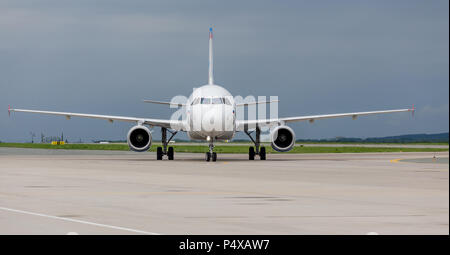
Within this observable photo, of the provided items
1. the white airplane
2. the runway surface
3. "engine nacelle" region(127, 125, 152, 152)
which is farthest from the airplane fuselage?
the runway surface

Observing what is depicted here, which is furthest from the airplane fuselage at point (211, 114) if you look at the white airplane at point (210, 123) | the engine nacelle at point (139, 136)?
the engine nacelle at point (139, 136)

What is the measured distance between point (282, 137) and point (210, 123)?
534 centimetres

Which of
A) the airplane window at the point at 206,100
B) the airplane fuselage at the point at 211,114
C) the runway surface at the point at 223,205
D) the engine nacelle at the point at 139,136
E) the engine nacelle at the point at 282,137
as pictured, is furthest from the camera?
the engine nacelle at the point at 139,136

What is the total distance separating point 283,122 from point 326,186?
21.4 meters

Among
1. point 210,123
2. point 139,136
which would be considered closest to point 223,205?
point 210,123

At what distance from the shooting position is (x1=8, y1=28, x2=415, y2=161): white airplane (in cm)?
3556

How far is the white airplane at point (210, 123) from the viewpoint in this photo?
1400 inches

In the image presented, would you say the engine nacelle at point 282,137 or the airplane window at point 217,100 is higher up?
the airplane window at point 217,100

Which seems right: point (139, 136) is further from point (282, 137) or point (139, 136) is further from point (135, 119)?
point (282, 137)

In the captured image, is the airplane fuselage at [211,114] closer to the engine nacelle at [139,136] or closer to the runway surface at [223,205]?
the engine nacelle at [139,136]

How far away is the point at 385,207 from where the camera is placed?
13.5 m

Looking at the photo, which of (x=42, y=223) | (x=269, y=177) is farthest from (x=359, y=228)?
(x=269, y=177)
